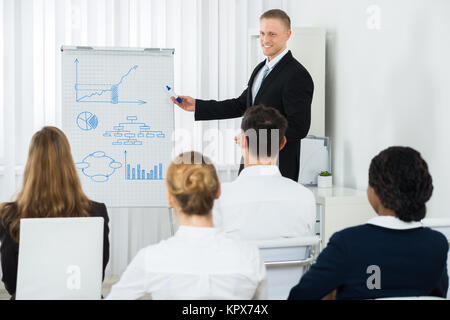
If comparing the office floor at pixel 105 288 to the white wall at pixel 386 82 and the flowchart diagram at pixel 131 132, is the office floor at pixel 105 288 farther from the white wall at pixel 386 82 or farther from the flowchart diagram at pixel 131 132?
the white wall at pixel 386 82

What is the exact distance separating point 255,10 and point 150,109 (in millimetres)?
1540

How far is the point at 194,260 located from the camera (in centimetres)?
128

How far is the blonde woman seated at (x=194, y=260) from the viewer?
1.28 meters

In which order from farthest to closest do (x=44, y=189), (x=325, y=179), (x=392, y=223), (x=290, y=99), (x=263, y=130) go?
(x=325, y=179) → (x=290, y=99) → (x=263, y=130) → (x=44, y=189) → (x=392, y=223)

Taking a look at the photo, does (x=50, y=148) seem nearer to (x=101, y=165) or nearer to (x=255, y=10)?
(x=101, y=165)

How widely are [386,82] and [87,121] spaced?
1802 millimetres

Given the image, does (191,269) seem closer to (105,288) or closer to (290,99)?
(290,99)

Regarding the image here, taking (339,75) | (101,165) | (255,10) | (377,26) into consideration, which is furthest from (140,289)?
(255,10)

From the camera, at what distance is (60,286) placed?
5.28 ft

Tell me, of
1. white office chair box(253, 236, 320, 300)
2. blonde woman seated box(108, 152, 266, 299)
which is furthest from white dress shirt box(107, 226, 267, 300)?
white office chair box(253, 236, 320, 300)

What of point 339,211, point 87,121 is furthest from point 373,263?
point 87,121

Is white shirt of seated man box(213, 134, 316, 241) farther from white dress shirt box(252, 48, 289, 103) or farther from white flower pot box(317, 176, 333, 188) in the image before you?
white flower pot box(317, 176, 333, 188)

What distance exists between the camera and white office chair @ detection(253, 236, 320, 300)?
1.65 metres

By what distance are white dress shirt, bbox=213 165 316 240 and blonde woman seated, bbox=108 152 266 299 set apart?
17.7 inches
